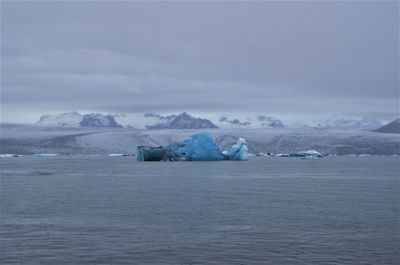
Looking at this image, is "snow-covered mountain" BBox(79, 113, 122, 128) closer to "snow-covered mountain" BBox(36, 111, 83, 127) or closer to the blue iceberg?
"snow-covered mountain" BBox(36, 111, 83, 127)

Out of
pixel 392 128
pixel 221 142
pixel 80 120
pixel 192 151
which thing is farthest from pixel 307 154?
pixel 80 120

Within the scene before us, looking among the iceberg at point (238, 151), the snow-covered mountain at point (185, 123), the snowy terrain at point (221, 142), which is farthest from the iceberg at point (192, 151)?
the snow-covered mountain at point (185, 123)

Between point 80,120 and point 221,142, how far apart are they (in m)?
125

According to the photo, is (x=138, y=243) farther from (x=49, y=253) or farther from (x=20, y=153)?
(x=20, y=153)

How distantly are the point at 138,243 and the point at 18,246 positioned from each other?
2007 millimetres

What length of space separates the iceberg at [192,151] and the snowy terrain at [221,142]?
17478 mm

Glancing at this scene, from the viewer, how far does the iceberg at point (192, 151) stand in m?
47.7

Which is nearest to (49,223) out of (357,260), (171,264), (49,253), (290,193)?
(49,253)

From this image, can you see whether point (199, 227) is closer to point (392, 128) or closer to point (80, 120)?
point (392, 128)

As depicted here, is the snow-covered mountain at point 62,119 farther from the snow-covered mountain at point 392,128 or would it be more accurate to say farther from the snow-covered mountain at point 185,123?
the snow-covered mountain at point 392,128

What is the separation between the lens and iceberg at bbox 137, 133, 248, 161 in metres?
47.7

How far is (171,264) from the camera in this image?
9.59m

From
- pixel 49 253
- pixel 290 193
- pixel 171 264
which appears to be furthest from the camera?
pixel 290 193

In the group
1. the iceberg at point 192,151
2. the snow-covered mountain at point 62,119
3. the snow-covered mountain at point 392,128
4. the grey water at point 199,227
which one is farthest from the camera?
the snow-covered mountain at point 62,119
